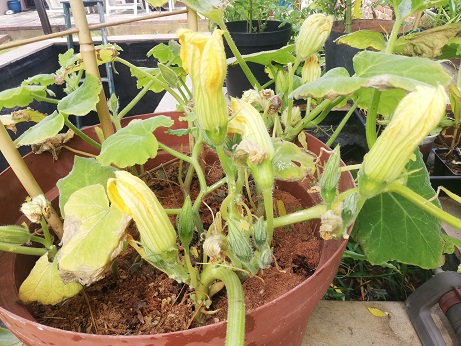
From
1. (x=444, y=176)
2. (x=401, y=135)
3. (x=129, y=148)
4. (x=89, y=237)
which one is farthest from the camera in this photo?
(x=444, y=176)

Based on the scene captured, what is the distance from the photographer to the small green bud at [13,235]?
0.57 metres

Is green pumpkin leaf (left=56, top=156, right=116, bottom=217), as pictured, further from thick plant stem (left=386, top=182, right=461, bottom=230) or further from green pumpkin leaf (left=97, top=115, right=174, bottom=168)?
thick plant stem (left=386, top=182, right=461, bottom=230)

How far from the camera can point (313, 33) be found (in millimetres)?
664

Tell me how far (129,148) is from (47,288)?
8.7 inches

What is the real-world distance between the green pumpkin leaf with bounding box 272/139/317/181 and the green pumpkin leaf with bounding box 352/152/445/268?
0.16 metres

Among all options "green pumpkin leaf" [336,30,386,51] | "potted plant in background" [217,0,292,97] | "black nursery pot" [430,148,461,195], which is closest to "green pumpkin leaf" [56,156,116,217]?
"green pumpkin leaf" [336,30,386,51]

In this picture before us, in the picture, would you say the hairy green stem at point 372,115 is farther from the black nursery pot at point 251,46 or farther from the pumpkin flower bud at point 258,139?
the black nursery pot at point 251,46

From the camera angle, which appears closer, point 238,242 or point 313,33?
point 238,242

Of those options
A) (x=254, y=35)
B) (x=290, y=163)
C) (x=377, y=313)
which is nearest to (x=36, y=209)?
(x=290, y=163)

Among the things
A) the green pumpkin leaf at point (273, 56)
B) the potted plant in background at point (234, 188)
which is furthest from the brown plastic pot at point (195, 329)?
the green pumpkin leaf at point (273, 56)

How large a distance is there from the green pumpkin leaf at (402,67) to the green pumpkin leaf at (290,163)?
0.14m

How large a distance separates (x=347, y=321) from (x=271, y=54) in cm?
58

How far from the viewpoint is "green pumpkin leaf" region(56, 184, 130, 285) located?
0.48 metres

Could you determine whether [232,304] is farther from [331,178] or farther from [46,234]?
[46,234]
